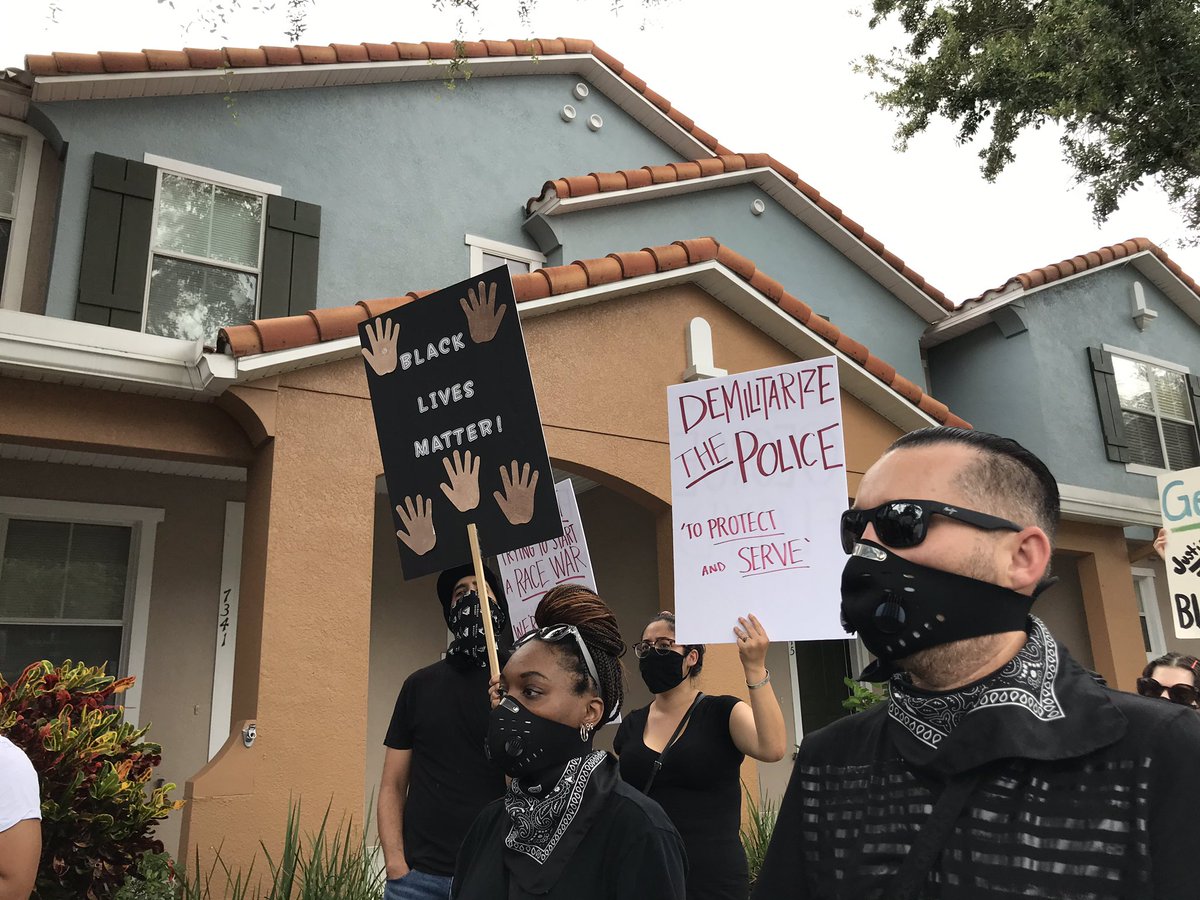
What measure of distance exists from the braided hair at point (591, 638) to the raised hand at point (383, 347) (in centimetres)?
131

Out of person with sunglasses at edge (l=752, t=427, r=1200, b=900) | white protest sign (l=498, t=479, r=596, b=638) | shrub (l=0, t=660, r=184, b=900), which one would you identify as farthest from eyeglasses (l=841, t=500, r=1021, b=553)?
shrub (l=0, t=660, r=184, b=900)

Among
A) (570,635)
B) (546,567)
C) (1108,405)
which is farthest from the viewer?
(1108,405)

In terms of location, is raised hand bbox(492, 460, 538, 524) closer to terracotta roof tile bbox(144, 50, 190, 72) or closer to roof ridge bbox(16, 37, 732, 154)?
roof ridge bbox(16, 37, 732, 154)

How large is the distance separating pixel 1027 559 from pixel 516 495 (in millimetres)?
1972

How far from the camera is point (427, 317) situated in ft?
11.9

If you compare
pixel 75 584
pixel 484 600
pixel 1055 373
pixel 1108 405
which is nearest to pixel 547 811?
pixel 484 600

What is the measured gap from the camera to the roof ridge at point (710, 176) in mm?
10102

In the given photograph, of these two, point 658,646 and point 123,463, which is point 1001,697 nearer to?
point 658,646

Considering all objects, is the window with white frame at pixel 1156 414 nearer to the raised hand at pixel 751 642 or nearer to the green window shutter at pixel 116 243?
the raised hand at pixel 751 642

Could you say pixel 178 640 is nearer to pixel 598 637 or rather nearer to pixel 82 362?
pixel 82 362

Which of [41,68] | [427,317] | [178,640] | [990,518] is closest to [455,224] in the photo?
[41,68]

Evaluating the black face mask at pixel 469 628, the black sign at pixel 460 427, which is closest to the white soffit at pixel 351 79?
the black sign at pixel 460 427

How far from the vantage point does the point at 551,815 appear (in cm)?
252

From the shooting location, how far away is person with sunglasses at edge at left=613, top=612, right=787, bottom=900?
338 cm
